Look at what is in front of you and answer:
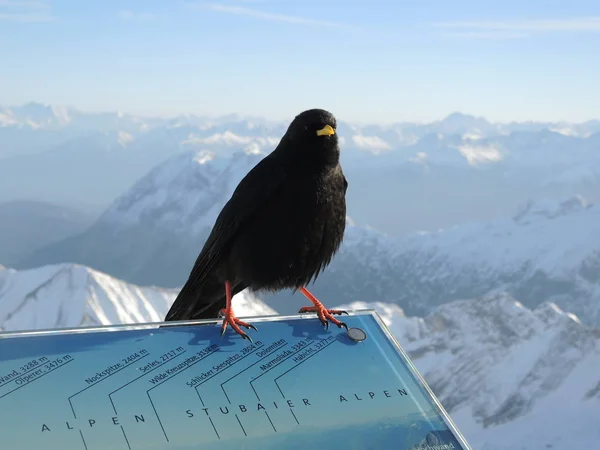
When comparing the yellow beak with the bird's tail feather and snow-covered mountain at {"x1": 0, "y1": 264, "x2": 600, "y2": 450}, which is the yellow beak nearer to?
the bird's tail feather

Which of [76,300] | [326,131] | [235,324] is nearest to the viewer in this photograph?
[235,324]

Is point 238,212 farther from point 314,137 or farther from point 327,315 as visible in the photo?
point 327,315

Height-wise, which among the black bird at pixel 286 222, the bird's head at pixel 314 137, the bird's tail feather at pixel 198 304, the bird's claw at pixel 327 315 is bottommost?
the bird's tail feather at pixel 198 304

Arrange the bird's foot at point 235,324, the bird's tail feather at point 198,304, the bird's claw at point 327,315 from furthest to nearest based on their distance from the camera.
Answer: the bird's tail feather at point 198,304 < the bird's claw at point 327,315 < the bird's foot at point 235,324

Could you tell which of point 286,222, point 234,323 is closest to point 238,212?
point 286,222

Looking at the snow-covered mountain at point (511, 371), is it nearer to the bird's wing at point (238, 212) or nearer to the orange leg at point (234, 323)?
the bird's wing at point (238, 212)

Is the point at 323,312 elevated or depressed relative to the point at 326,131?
depressed

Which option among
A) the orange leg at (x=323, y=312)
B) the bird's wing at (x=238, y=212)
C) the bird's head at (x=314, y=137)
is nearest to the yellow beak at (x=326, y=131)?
the bird's head at (x=314, y=137)
